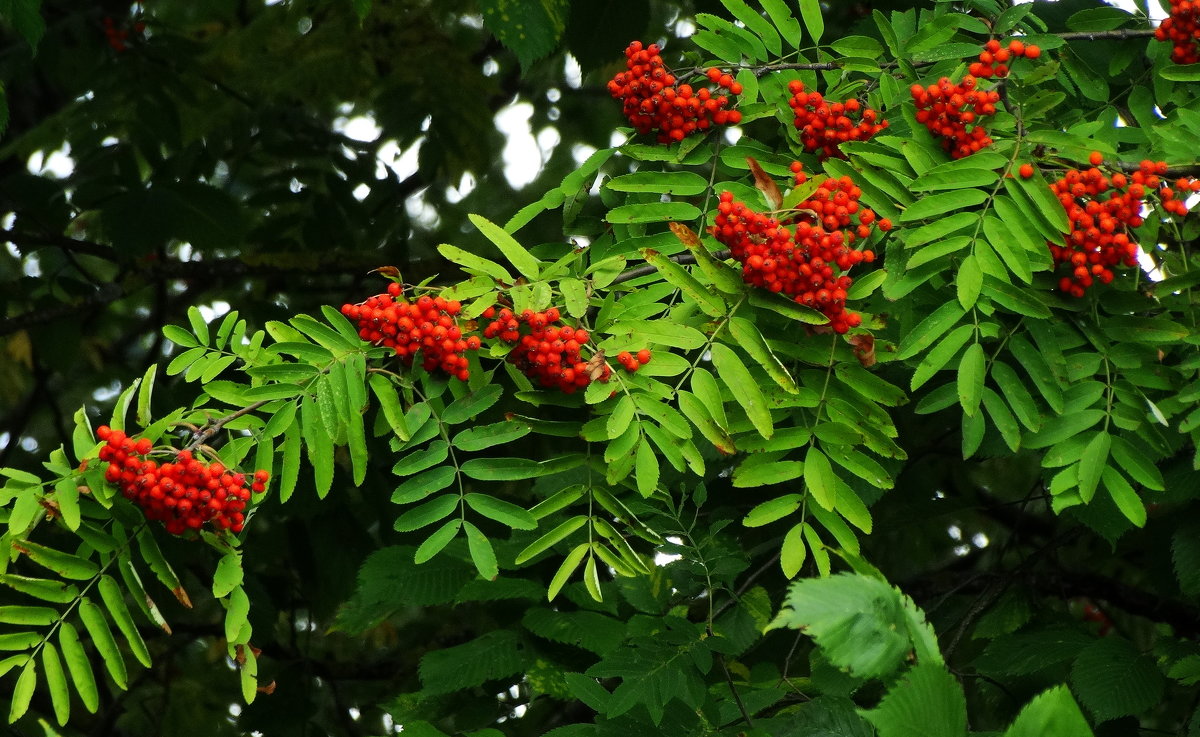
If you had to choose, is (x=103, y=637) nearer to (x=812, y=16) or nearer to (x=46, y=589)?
(x=46, y=589)

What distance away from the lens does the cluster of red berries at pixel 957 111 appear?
2.31 metres

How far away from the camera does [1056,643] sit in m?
2.93

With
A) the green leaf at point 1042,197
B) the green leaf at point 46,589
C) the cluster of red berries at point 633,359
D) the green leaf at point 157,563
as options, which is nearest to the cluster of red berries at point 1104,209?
the green leaf at point 1042,197

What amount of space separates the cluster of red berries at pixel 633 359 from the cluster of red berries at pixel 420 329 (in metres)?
0.27

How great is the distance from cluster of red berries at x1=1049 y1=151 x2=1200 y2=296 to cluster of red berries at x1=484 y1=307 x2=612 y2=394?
3.02 ft

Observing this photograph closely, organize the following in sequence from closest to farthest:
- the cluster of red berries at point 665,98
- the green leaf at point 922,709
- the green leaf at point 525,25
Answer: the green leaf at point 922,709
the cluster of red berries at point 665,98
the green leaf at point 525,25

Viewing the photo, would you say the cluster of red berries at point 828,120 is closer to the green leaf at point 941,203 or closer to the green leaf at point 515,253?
the green leaf at point 941,203

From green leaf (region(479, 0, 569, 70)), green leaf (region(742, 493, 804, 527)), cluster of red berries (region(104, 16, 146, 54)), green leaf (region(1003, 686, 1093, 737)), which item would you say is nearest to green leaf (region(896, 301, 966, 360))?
green leaf (region(742, 493, 804, 527))

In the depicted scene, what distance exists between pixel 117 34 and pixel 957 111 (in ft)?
13.7

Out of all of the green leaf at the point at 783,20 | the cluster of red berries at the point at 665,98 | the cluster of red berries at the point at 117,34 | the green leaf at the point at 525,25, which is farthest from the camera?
the cluster of red berries at the point at 117,34

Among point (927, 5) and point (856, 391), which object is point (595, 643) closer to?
point (856, 391)

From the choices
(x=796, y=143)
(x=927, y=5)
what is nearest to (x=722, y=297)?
(x=796, y=143)

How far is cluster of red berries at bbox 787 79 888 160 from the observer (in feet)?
8.14

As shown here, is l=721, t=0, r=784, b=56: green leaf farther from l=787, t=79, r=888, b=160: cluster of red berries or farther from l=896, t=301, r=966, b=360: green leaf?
l=896, t=301, r=966, b=360: green leaf
